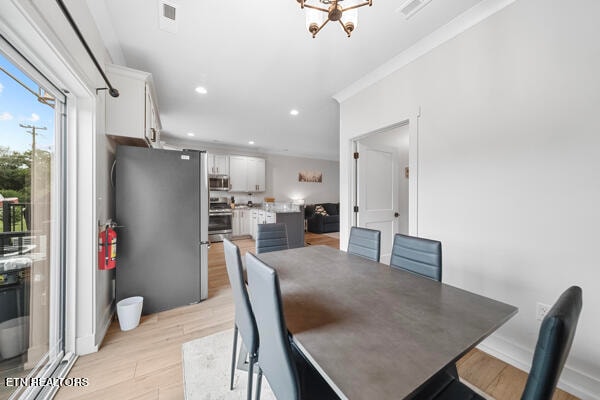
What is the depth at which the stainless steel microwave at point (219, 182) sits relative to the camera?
19.5 ft

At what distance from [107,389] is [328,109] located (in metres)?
3.97

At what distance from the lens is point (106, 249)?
185 centimetres

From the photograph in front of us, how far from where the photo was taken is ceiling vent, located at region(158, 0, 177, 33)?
170 centimetres

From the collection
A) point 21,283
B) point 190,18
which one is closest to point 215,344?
point 21,283

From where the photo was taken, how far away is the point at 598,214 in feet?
4.28

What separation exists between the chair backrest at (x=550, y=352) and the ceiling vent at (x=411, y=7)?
208 centimetres

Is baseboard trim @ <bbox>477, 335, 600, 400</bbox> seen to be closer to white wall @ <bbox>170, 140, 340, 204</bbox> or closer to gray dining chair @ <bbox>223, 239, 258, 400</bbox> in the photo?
gray dining chair @ <bbox>223, 239, 258, 400</bbox>

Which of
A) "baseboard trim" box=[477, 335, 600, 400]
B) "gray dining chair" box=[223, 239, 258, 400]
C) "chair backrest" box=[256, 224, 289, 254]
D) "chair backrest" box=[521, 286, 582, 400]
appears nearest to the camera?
"chair backrest" box=[521, 286, 582, 400]

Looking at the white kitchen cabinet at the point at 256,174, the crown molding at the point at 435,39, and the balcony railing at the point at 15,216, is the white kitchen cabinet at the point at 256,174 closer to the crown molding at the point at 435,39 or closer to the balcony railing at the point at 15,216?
the crown molding at the point at 435,39

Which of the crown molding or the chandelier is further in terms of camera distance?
the crown molding

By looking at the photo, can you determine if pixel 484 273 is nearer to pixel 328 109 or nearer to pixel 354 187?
pixel 354 187

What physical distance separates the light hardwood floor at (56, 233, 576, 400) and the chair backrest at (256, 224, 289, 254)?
2.57 ft

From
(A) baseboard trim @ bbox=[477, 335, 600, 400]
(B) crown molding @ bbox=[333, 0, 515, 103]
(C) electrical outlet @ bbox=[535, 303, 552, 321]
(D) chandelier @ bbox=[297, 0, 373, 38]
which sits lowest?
(A) baseboard trim @ bbox=[477, 335, 600, 400]

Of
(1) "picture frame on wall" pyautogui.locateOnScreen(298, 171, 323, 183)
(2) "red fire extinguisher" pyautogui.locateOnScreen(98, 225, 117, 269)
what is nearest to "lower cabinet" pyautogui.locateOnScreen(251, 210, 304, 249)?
(1) "picture frame on wall" pyautogui.locateOnScreen(298, 171, 323, 183)
